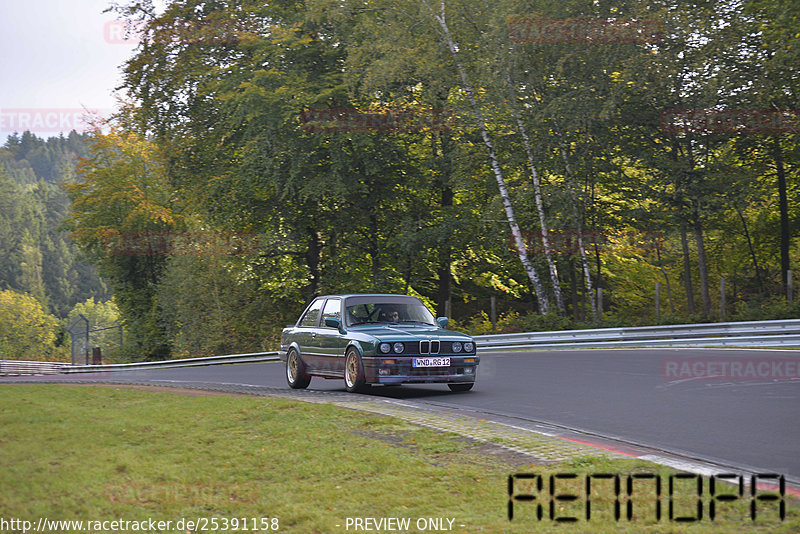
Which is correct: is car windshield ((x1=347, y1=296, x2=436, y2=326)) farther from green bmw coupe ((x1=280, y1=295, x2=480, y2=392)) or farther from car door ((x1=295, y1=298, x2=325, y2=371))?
car door ((x1=295, y1=298, x2=325, y2=371))

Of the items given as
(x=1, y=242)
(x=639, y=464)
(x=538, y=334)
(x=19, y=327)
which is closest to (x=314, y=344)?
(x=639, y=464)

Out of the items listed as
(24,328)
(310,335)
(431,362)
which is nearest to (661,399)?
(431,362)

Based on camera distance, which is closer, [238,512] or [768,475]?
[238,512]

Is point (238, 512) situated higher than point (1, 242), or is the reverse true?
point (1, 242)

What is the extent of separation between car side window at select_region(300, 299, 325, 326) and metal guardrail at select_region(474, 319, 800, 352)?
11993 millimetres

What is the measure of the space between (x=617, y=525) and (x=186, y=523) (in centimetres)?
276

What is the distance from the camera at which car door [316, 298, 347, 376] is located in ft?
49.7

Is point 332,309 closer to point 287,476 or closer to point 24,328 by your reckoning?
point 287,476

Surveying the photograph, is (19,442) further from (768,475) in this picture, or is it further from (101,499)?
(768,475)

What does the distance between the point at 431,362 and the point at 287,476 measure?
707 cm

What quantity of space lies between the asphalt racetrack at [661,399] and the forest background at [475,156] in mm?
7406

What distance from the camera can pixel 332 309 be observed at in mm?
15977

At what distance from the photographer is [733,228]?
3675cm

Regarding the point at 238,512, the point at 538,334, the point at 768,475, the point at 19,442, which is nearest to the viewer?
the point at 238,512
